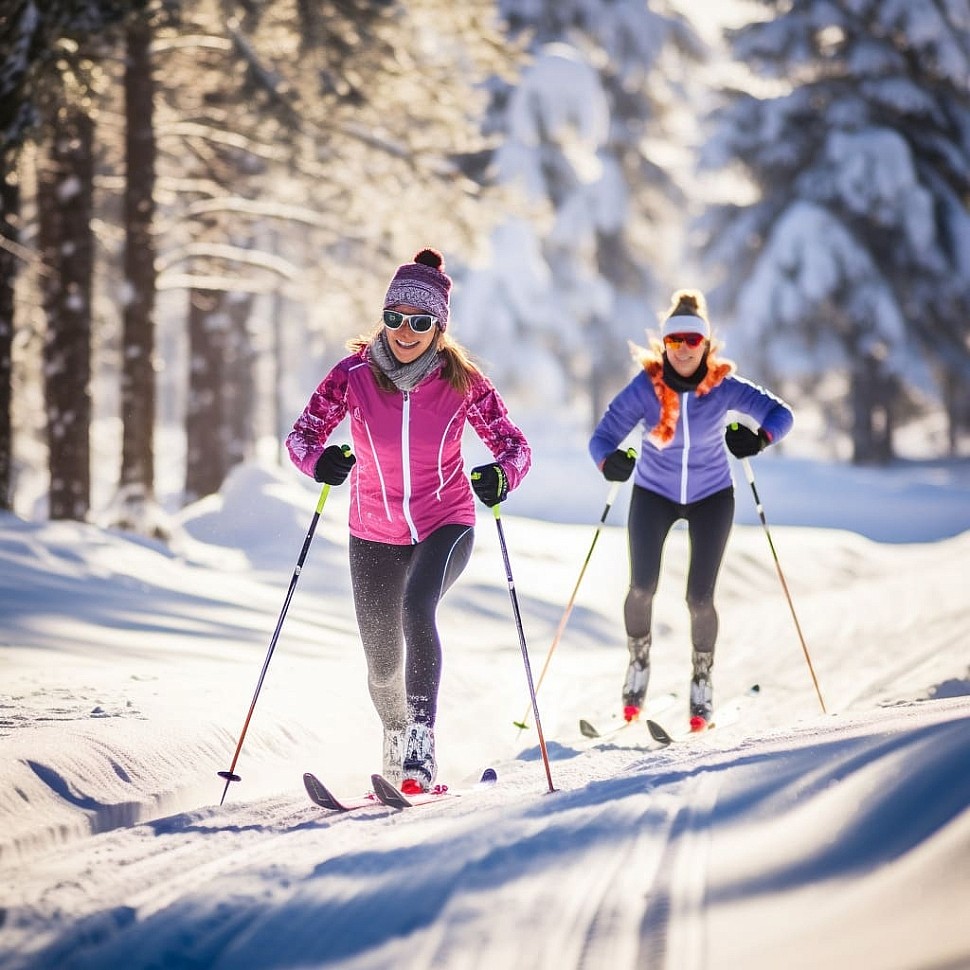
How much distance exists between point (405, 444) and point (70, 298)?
728 centimetres

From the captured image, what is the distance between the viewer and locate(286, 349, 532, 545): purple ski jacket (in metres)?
4.32

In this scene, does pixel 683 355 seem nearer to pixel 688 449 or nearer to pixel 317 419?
pixel 688 449

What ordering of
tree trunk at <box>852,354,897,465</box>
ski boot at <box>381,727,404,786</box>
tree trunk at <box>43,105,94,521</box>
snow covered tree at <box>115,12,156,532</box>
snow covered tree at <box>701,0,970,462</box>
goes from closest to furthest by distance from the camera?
ski boot at <box>381,727,404,786</box>, tree trunk at <box>43,105,94,521</box>, snow covered tree at <box>115,12,156,532</box>, snow covered tree at <box>701,0,970,462</box>, tree trunk at <box>852,354,897,465</box>

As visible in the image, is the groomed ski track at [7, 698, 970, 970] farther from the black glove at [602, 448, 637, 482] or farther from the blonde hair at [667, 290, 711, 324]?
the blonde hair at [667, 290, 711, 324]

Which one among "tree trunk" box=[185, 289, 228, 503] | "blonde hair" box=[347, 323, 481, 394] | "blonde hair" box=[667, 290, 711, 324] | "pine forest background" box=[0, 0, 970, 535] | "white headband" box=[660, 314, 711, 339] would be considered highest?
"pine forest background" box=[0, 0, 970, 535]

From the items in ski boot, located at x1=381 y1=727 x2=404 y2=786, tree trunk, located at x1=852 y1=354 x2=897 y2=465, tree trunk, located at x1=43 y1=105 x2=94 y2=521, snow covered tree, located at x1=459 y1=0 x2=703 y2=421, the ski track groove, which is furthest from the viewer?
tree trunk, located at x1=852 y1=354 x2=897 y2=465

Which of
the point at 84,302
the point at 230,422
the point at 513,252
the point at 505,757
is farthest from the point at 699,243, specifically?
the point at 505,757

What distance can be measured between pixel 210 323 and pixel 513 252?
38.0 feet

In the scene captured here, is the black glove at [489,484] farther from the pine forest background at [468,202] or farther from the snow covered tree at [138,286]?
the snow covered tree at [138,286]

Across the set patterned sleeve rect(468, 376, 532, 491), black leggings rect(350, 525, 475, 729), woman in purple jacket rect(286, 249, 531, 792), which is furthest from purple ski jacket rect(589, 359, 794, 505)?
black leggings rect(350, 525, 475, 729)

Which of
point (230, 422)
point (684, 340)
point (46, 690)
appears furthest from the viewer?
point (230, 422)

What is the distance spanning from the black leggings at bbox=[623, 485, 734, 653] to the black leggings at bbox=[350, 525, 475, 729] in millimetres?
1744

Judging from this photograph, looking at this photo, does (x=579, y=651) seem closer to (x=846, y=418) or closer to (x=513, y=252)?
(x=513, y=252)

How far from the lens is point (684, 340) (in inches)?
224
